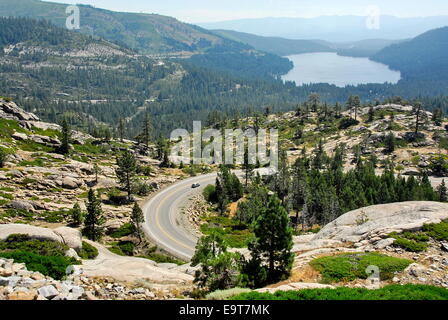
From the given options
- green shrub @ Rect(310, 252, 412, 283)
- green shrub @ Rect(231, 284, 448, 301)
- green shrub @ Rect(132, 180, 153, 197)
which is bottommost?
green shrub @ Rect(132, 180, 153, 197)

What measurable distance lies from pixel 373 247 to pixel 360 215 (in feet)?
41.5

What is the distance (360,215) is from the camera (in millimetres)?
48375

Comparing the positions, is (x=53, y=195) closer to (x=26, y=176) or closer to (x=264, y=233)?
(x=26, y=176)

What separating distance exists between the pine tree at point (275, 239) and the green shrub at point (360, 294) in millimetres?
8030

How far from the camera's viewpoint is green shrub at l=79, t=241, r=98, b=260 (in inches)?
1704

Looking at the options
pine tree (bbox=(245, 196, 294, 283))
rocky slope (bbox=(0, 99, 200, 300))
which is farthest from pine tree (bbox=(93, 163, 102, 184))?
pine tree (bbox=(245, 196, 294, 283))

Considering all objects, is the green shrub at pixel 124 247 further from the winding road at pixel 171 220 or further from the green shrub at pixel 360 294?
the green shrub at pixel 360 294

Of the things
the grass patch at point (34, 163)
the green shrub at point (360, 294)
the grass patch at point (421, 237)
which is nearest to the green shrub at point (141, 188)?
the grass patch at point (34, 163)

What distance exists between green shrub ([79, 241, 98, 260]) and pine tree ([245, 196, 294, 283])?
23.8 metres

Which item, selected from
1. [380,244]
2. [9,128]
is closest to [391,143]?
[380,244]

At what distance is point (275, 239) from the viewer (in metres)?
32.5

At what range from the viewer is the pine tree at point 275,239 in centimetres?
3198

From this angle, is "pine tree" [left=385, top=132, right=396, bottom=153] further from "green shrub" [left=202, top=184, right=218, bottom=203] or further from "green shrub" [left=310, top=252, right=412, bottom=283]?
"green shrub" [left=310, top=252, right=412, bottom=283]
